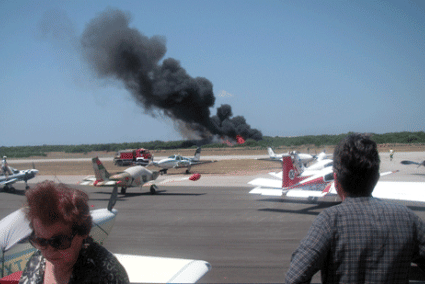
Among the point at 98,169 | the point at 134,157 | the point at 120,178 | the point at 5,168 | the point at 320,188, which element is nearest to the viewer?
the point at 320,188

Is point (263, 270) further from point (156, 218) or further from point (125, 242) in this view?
point (156, 218)

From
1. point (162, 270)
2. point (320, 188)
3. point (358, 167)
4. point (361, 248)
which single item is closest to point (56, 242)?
point (361, 248)

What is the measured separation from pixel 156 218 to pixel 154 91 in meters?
52.8

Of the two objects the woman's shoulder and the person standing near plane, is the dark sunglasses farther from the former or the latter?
the person standing near plane

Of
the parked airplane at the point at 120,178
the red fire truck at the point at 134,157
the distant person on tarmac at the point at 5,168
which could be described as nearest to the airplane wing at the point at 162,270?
the parked airplane at the point at 120,178

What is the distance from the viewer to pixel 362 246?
5.61 feet

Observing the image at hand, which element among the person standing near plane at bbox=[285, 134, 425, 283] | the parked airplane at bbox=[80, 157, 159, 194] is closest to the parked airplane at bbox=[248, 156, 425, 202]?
the parked airplane at bbox=[80, 157, 159, 194]

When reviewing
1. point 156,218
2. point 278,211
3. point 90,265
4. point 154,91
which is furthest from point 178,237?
point 154,91

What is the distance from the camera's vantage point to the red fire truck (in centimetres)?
3598

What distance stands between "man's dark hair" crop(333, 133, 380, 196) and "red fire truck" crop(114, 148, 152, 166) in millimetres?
34450

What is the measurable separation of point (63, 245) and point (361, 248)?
1.67 m

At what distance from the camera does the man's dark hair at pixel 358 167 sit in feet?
6.19

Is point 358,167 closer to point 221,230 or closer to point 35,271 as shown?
point 35,271

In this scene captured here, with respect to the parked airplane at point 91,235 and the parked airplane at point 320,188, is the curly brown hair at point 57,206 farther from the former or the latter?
the parked airplane at point 320,188
